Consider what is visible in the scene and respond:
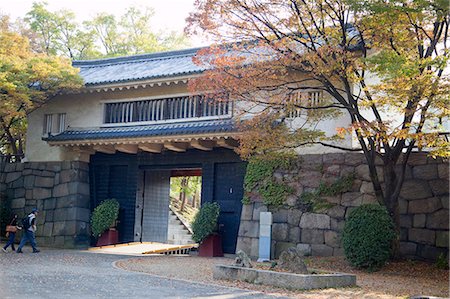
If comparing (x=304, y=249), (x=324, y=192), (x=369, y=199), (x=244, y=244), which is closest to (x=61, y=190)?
(x=244, y=244)

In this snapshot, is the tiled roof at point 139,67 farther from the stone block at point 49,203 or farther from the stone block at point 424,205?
the stone block at point 424,205

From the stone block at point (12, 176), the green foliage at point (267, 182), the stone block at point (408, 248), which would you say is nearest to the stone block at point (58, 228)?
the stone block at point (12, 176)

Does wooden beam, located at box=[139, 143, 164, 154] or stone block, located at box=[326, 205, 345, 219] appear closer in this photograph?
stone block, located at box=[326, 205, 345, 219]

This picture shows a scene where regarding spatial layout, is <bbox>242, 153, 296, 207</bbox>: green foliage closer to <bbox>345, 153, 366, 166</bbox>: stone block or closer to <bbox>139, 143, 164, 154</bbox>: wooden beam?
<bbox>345, 153, 366, 166</bbox>: stone block

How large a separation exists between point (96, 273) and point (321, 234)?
687 cm

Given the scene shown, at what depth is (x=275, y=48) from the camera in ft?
46.7

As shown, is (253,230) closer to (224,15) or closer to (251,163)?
(251,163)

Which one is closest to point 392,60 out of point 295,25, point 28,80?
point 295,25

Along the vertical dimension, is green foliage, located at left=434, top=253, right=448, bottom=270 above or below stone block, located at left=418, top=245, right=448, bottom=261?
below

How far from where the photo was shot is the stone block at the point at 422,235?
15070 millimetres

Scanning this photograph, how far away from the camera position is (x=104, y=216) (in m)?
20.4

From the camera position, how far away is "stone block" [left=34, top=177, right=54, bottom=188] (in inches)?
855

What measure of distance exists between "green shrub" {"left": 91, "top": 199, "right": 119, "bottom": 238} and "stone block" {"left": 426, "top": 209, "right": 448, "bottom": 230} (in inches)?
421

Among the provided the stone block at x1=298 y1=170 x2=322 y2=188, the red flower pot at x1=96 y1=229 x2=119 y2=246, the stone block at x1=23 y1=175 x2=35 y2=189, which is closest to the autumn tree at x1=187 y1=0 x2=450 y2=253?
the stone block at x1=298 y1=170 x2=322 y2=188
